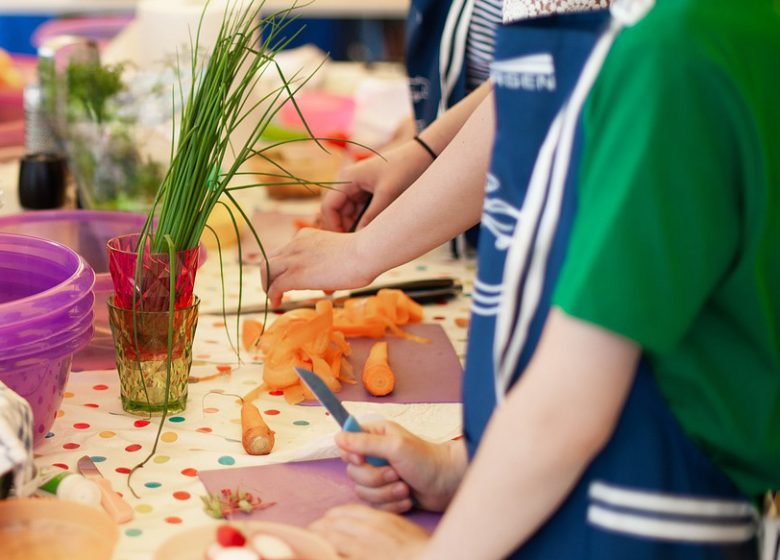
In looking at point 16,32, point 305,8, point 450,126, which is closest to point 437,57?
point 450,126

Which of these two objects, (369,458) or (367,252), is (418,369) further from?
(369,458)

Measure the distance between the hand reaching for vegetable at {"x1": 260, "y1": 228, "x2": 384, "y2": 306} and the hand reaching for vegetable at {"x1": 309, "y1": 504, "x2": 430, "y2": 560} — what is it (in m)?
0.38

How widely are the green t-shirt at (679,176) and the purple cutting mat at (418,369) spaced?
0.47 meters

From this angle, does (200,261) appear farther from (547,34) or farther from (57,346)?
(547,34)

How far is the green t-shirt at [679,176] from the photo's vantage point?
2.06 feet

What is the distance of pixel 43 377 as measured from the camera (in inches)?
38.1

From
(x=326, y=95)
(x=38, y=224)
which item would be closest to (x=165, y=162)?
(x=38, y=224)

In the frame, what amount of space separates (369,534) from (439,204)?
45 cm

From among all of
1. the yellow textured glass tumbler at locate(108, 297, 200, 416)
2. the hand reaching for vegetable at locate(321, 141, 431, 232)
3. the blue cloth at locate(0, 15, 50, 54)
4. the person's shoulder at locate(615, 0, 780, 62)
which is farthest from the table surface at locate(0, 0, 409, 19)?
the person's shoulder at locate(615, 0, 780, 62)

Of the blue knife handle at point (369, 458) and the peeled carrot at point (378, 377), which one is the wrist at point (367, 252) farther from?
the blue knife handle at point (369, 458)

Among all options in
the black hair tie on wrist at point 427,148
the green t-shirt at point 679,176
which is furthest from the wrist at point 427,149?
the green t-shirt at point 679,176

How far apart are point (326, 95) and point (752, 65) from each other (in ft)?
6.19

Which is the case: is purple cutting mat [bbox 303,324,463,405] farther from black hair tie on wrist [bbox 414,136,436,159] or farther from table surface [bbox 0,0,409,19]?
table surface [bbox 0,0,409,19]

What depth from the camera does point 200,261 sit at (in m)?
1.24
